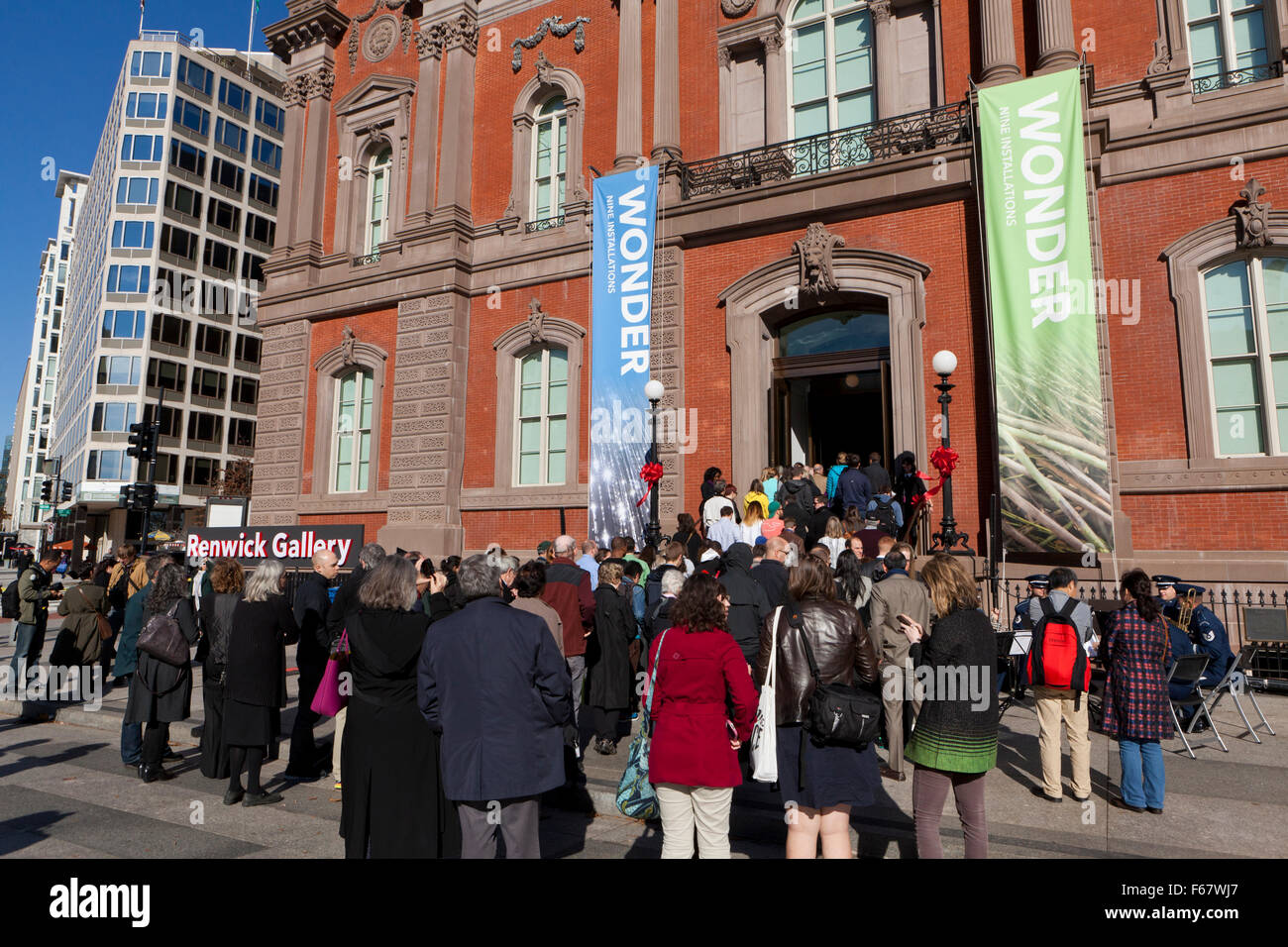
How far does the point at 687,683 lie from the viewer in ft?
14.2

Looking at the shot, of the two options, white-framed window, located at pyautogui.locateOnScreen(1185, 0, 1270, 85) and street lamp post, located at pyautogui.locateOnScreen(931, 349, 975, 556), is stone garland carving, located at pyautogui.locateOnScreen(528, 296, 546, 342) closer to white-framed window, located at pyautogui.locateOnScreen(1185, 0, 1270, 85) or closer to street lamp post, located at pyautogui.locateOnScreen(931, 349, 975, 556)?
street lamp post, located at pyautogui.locateOnScreen(931, 349, 975, 556)

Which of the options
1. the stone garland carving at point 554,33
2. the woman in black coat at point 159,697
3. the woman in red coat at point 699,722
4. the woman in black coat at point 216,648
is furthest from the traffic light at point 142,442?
the woman in red coat at point 699,722

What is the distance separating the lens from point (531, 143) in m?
20.2

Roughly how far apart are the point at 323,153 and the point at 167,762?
64.7 ft

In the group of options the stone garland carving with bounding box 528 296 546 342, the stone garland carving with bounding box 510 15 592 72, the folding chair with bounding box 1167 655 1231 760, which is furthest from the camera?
the stone garland carving with bounding box 510 15 592 72

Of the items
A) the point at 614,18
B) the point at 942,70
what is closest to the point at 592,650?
the point at 942,70

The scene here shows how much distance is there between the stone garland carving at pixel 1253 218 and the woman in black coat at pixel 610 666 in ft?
38.8

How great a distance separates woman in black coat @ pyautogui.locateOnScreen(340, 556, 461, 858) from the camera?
4.59 m

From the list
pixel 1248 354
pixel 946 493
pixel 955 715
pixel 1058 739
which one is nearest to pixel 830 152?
pixel 946 493

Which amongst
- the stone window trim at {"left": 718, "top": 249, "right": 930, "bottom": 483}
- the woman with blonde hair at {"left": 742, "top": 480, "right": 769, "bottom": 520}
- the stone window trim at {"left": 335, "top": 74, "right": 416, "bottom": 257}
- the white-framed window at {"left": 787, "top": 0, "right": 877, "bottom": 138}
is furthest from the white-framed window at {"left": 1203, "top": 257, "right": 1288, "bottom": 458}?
the stone window trim at {"left": 335, "top": 74, "right": 416, "bottom": 257}

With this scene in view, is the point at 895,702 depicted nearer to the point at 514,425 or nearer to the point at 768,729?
the point at 768,729

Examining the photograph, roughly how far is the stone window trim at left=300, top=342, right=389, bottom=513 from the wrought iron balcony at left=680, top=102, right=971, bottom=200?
9.60 metres

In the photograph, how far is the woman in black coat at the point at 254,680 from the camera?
22.4 feet

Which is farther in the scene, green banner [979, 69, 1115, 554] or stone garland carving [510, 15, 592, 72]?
stone garland carving [510, 15, 592, 72]
